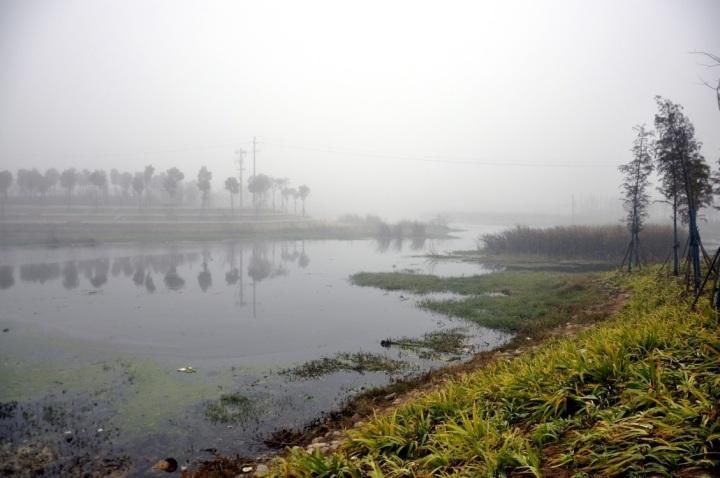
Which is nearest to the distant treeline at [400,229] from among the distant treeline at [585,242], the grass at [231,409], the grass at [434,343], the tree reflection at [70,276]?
the distant treeline at [585,242]

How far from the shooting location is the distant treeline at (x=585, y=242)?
37.8 m

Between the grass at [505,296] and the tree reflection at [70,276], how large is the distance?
1608 cm

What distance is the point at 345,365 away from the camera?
437 inches

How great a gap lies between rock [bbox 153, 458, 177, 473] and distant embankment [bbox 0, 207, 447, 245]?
164 ft

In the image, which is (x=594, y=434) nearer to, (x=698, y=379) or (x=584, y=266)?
(x=698, y=379)

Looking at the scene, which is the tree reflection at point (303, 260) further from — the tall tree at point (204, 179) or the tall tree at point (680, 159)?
the tall tree at point (204, 179)

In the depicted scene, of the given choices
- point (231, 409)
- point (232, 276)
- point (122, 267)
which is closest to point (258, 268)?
point (232, 276)

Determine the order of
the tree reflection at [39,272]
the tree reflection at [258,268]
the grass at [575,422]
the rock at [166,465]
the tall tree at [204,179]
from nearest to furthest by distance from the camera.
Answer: the grass at [575,422] < the rock at [166,465] < the tree reflection at [39,272] < the tree reflection at [258,268] < the tall tree at [204,179]

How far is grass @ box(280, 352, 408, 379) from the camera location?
10.6 metres

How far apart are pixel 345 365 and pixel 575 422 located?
7.45m

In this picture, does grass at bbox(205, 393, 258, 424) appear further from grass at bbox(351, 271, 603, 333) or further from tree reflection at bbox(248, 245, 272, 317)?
grass at bbox(351, 271, 603, 333)

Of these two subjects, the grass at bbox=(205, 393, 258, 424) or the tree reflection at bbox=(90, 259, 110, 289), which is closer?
the grass at bbox=(205, 393, 258, 424)

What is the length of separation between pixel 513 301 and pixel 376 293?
704 cm

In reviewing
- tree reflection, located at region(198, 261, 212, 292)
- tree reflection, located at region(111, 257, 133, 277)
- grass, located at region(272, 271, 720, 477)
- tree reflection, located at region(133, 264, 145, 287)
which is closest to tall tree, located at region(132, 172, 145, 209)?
tree reflection, located at region(111, 257, 133, 277)
